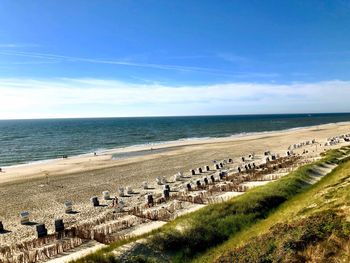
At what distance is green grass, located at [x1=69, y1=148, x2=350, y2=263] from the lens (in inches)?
603

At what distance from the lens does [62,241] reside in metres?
18.5

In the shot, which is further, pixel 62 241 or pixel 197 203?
pixel 197 203

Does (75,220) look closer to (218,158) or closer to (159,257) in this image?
(159,257)

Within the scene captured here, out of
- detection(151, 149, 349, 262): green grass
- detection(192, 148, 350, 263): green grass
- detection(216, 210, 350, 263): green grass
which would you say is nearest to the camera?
detection(216, 210, 350, 263): green grass

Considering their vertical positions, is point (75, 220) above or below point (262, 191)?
below

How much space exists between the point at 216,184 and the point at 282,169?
9.42 m

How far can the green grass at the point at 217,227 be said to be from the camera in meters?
15.3

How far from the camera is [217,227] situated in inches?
698

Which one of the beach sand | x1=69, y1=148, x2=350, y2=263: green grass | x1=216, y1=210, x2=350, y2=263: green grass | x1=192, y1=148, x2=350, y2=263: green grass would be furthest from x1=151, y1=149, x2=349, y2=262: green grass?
the beach sand

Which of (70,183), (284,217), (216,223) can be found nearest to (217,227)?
(216,223)

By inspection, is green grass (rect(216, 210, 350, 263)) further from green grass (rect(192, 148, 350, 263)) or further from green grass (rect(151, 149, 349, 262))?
green grass (rect(151, 149, 349, 262))

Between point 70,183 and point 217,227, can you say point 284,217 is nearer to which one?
point 217,227

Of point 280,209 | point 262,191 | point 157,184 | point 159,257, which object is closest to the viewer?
point 159,257

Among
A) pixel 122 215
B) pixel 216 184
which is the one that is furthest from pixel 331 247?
pixel 216 184
